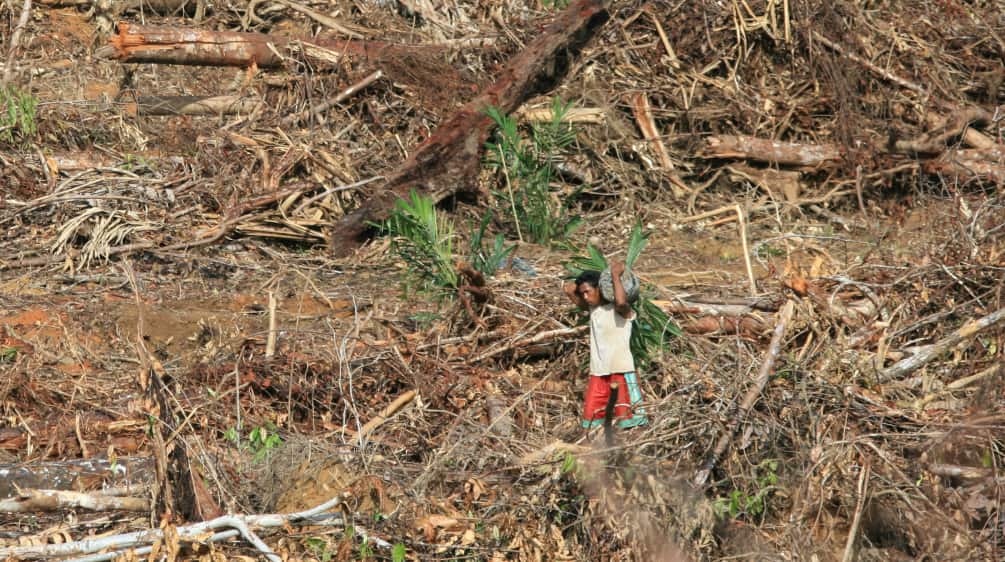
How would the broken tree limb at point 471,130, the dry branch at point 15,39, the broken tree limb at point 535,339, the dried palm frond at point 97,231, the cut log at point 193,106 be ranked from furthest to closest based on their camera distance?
the dry branch at point 15,39 → the cut log at point 193,106 → the broken tree limb at point 471,130 → the dried palm frond at point 97,231 → the broken tree limb at point 535,339

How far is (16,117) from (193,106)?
4.31ft

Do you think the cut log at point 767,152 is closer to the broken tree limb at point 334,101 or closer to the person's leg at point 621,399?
the broken tree limb at point 334,101

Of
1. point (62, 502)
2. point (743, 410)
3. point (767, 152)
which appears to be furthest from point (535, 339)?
point (767, 152)

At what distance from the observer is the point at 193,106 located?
870 centimetres

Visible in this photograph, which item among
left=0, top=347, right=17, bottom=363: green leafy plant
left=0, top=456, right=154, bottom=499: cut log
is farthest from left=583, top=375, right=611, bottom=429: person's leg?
left=0, top=347, right=17, bottom=363: green leafy plant

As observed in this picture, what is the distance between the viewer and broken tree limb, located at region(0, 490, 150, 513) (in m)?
4.37

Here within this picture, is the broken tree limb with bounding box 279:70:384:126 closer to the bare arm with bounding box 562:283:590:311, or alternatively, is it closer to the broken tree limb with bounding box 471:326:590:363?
the broken tree limb with bounding box 471:326:590:363

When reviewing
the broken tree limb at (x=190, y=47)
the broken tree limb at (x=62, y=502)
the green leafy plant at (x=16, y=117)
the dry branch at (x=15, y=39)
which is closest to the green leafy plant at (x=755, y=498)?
the broken tree limb at (x=62, y=502)

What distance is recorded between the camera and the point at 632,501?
14.6 ft

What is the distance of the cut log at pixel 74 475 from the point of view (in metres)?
4.65

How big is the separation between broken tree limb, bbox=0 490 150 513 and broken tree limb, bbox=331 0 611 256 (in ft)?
9.64

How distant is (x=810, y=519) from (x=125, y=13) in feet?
28.0

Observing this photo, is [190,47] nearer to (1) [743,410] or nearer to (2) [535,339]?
(2) [535,339]

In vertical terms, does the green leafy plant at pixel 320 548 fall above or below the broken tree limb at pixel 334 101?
below
